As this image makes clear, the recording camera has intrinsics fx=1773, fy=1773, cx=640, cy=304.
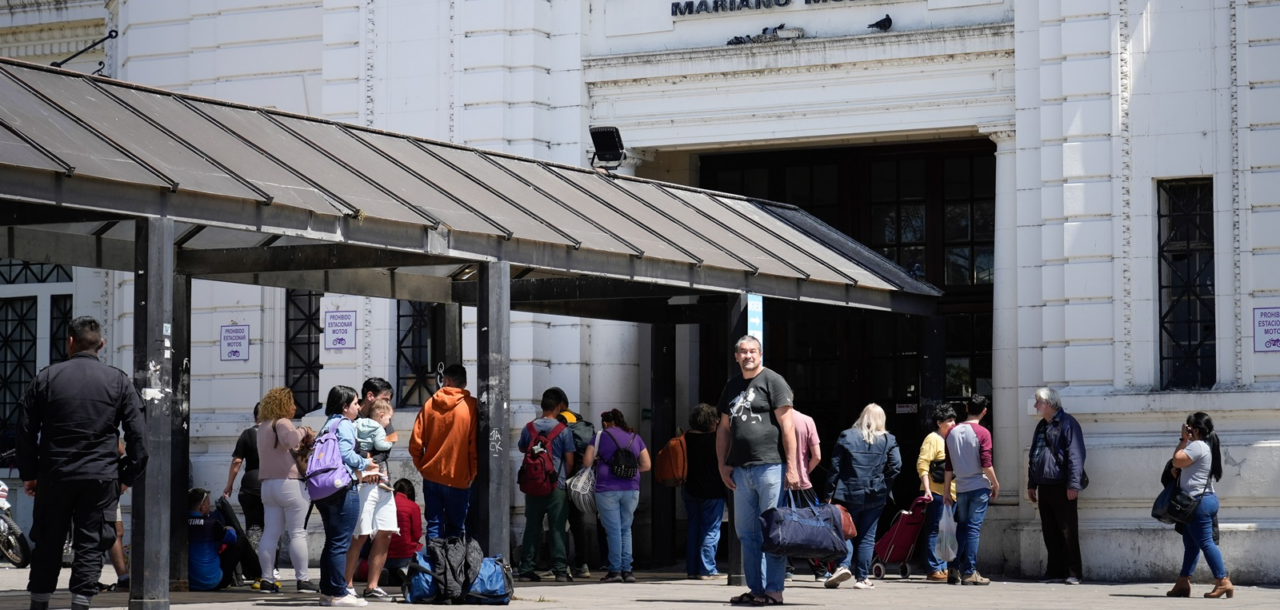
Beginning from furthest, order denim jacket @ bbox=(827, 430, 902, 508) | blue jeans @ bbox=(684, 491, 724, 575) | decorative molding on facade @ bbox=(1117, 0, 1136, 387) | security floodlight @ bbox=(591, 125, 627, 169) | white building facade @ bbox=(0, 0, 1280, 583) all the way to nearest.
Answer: security floodlight @ bbox=(591, 125, 627, 169) < decorative molding on facade @ bbox=(1117, 0, 1136, 387) < white building facade @ bbox=(0, 0, 1280, 583) < blue jeans @ bbox=(684, 491, 724, 575) < denim jacket @ bbox=(827, 430, 902, 508)

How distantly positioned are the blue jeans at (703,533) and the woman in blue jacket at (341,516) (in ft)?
15.3

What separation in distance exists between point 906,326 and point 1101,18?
16.0 feet

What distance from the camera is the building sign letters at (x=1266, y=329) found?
16719 mm

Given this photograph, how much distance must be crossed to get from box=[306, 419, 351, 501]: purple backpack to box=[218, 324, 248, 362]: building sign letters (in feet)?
29.3

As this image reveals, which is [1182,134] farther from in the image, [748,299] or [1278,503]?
[748,299]

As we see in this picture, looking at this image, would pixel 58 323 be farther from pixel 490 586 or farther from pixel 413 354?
pixel 490 586

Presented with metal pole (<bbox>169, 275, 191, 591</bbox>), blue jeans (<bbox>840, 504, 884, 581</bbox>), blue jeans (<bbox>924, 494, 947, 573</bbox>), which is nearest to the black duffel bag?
blue jeans (<bbox>840, 504, 884, 581</bbox>)

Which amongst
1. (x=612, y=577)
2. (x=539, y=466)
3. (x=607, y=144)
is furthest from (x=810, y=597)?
(x=607, y=144)

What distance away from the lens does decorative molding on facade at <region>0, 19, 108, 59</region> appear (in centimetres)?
2384

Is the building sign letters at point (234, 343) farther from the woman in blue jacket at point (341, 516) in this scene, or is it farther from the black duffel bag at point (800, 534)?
the black duffel bag at point (800, 534)

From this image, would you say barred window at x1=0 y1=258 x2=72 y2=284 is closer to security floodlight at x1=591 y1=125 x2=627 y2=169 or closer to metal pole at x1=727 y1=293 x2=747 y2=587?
security floodlight at x1=591 y1=125 x2=627 y2=169

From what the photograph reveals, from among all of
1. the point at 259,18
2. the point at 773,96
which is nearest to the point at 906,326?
the point at 773,96

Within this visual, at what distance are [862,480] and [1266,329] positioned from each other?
4.27 meters

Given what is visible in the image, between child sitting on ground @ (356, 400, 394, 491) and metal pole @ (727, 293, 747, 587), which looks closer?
child sitting on ground @ (356, 400, 394, 491)
